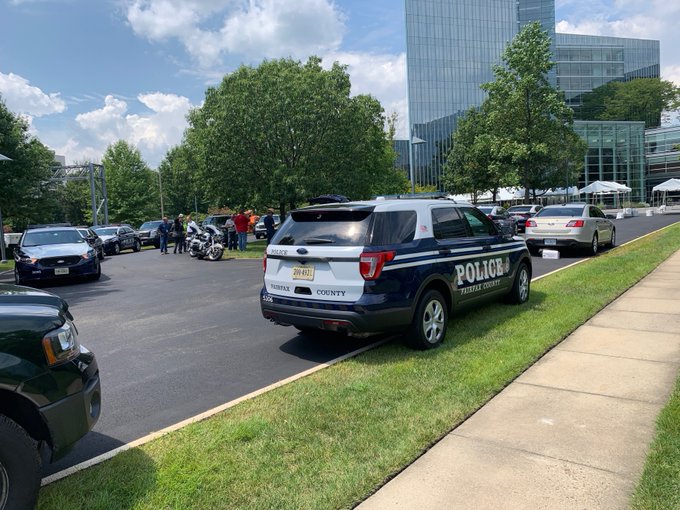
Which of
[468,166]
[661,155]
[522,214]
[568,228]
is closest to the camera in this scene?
[568,228]

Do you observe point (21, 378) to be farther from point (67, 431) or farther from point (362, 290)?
point (362, 290)

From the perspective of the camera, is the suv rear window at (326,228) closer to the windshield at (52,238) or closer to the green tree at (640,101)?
the windshield at (52,238)

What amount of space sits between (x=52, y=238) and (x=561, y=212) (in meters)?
15.1

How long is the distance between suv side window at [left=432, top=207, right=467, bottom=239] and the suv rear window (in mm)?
1102

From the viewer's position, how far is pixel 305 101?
23.1 metres

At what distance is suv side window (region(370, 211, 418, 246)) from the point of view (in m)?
5.52

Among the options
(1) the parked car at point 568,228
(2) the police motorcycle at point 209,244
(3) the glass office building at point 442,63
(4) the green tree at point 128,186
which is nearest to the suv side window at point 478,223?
(1) the parked car at point 568,228

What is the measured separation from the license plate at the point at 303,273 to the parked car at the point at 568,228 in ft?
36.8

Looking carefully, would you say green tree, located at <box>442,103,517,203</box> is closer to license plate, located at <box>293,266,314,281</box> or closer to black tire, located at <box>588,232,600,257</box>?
black tire, located at <box>588,232,600,257</box>

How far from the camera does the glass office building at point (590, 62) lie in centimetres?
10088

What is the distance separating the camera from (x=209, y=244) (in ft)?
63.3

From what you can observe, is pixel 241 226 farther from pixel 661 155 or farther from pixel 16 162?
pixel 661 155

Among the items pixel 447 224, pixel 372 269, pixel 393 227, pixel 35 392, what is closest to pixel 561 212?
pixel 447 224

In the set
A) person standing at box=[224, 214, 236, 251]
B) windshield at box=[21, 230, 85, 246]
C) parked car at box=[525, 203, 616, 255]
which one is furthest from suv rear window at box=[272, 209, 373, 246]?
person standing at box=[224, 214, 236, 251]
